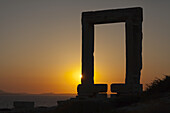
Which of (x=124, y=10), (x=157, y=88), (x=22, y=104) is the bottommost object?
(x=22, y=104)

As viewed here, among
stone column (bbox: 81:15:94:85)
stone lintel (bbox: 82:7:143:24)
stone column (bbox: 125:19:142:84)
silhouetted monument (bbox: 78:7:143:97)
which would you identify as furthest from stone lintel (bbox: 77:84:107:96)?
stone lintel (bbox: 82:7:143:24)

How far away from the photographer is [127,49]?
52.5 feet

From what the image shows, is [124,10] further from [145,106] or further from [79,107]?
[145,106]

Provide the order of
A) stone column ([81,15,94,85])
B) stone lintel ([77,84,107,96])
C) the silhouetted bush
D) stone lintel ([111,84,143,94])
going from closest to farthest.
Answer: the silhouetted bush < stone lintel ([111,84,143,94]) < stone lintel ([77,84,107,96]) < stone column ([81,15,94,85])

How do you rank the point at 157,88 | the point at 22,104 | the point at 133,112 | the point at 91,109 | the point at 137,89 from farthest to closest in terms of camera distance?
the point at 22,104 < the point at 137,89 < the point at 157,88 < the point at 91,109 < the point at 133,112

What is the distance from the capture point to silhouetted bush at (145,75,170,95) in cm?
1073

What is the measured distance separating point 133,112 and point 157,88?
3.55 metres

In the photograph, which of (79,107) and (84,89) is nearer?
(79,107)

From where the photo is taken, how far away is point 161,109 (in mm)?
7621

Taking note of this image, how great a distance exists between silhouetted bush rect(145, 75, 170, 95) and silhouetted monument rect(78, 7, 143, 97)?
12.4ft

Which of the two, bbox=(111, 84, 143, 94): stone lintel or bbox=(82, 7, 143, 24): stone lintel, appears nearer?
bbox=(111, 84, 143, 94): stone lintel

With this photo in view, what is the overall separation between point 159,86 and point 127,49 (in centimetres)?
509

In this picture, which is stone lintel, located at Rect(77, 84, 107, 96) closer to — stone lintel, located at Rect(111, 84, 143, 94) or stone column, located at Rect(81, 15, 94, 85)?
stone column, located at Rect(81, 15, 94, 85)

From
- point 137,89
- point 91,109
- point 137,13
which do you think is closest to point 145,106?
point 91,109
